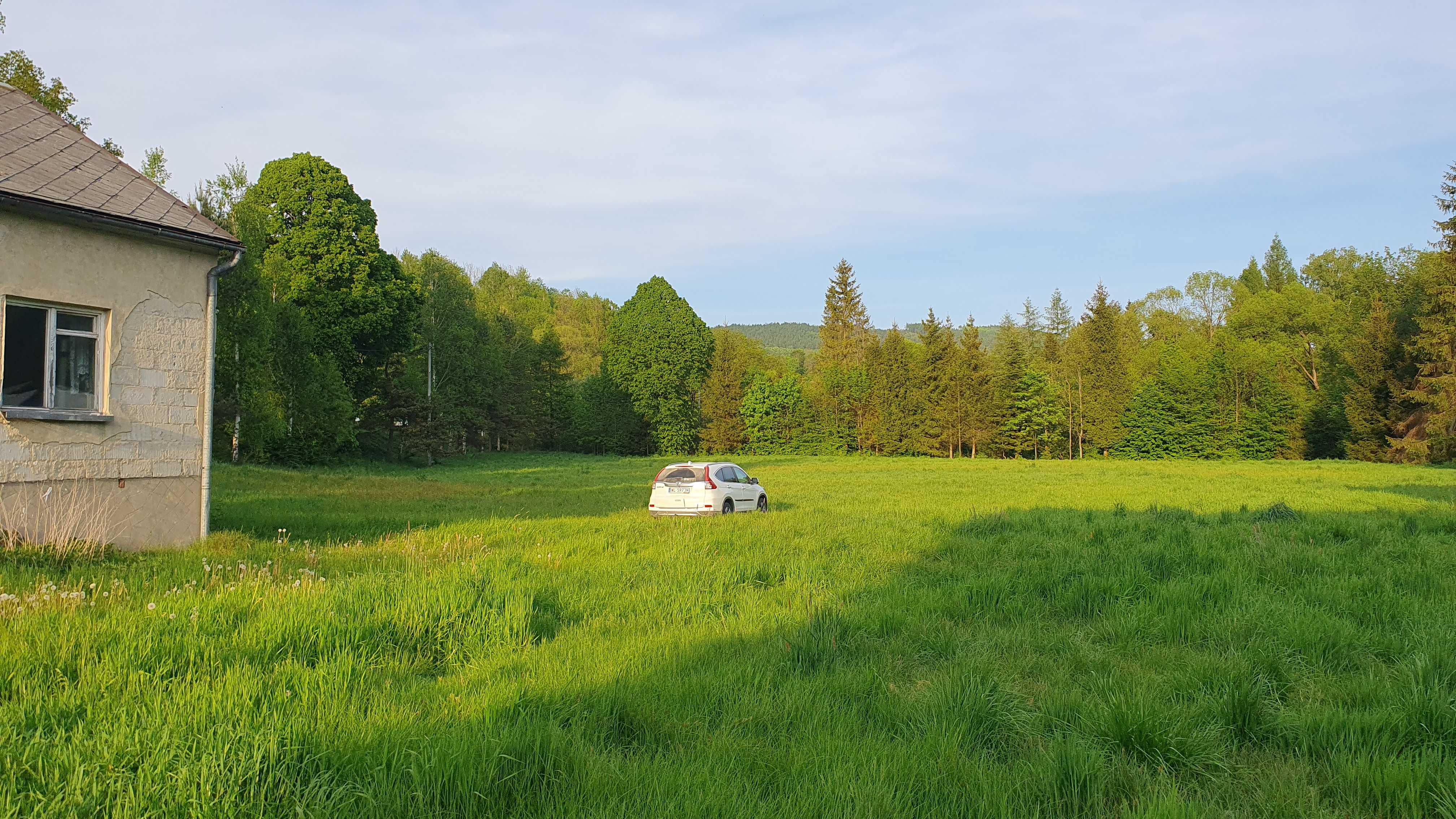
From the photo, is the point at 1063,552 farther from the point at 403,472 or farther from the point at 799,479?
the point at 403,472

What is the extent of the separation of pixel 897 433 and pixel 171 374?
63777mm

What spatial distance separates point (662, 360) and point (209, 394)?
6133 cm

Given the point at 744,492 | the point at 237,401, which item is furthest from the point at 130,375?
the point at 237,401

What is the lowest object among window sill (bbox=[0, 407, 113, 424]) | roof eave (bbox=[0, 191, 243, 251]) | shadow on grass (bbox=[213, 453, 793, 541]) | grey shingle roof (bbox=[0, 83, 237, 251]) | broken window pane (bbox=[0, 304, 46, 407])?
shadow on grass (bbox=[213, 453, 793, 541])

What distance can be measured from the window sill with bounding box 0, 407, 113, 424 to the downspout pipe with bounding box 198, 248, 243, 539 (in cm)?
135

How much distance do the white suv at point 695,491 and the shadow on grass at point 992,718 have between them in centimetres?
1113

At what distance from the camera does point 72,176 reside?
11453 millimetres

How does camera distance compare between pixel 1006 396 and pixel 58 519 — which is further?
pixel 1006 396

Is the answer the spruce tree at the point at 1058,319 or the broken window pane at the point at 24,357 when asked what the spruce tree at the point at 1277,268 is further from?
the broken window pane at the point at 24,357

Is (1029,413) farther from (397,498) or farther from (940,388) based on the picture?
(397,498)

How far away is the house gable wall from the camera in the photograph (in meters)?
10.5

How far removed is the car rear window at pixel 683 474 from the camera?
66.0 feet

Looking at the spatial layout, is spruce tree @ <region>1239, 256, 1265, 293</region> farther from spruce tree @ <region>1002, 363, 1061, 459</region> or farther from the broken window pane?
the broken window pane

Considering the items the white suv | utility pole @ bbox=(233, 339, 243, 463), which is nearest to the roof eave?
the white suv
